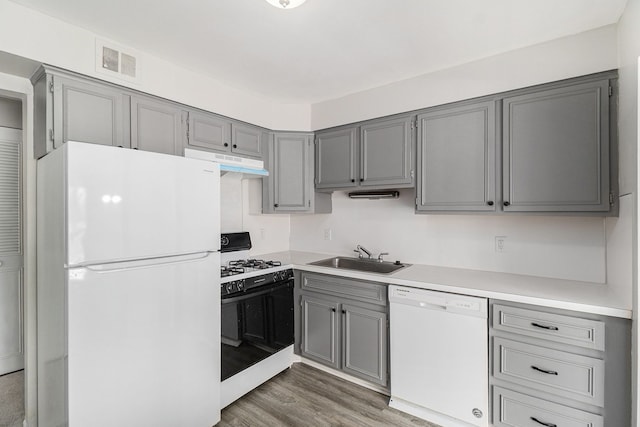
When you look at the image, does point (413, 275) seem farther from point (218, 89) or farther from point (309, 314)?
point (218, 89)

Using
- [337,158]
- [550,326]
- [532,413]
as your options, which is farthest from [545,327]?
[337,158]

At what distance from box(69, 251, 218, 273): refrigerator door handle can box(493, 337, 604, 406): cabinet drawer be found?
188cm

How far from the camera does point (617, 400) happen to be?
1517 mm

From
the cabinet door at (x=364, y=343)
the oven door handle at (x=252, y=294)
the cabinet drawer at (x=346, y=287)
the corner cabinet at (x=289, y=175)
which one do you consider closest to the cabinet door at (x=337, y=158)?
the corner cabinet at (x=289, y=175)

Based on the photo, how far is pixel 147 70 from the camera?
2.10 meters

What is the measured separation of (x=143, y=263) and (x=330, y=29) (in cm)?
171

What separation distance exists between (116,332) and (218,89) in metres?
1.96

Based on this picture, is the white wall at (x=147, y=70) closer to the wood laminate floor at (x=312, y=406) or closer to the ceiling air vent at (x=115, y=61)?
the ceiling air vent at (x=115, y=61)

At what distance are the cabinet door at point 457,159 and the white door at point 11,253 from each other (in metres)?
3.42

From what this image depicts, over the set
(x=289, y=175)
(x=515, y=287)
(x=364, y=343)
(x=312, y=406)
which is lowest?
(x=312, y=406)

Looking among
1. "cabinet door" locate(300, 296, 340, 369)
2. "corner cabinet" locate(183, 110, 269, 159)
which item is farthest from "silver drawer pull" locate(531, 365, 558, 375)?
"corner cabinet" locate(183, 110, 269, 159)

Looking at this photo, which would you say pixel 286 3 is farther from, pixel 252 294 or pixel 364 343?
pixel 364 343

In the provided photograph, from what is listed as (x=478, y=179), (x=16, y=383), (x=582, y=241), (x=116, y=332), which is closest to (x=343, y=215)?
(x=478, y=179)

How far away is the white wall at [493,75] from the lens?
1.81 meters
